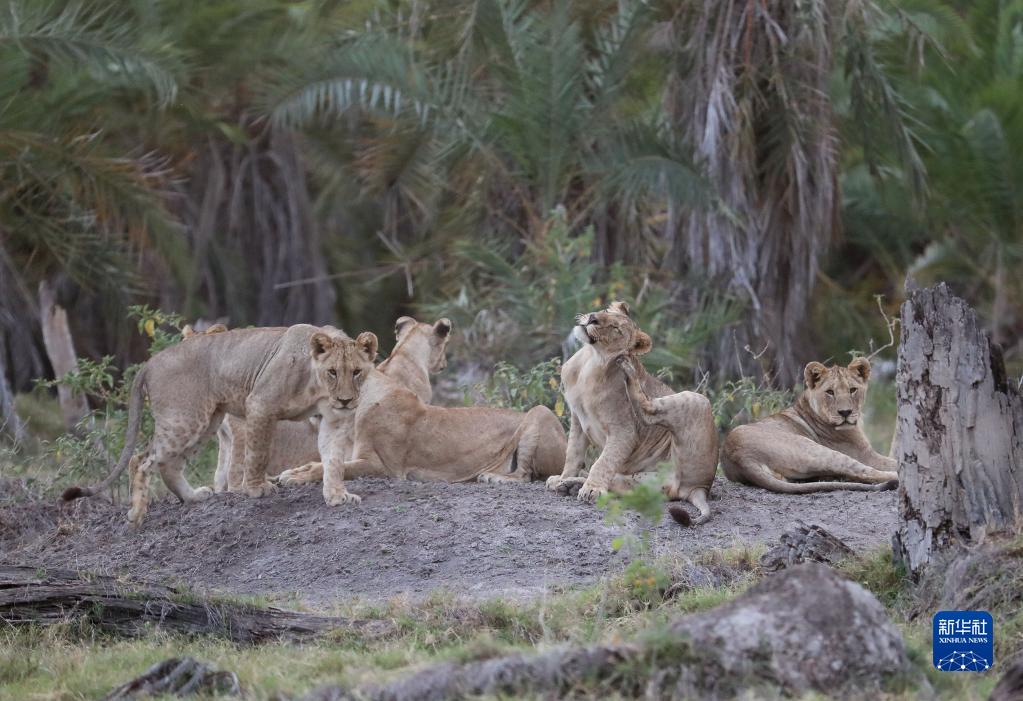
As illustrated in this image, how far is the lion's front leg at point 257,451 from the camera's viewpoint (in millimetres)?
8547

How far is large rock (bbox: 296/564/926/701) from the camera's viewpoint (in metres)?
4.85

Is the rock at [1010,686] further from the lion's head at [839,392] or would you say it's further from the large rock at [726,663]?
the lion's head at [839,392]

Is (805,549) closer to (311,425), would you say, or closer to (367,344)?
(367,344)

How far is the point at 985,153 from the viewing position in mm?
17906

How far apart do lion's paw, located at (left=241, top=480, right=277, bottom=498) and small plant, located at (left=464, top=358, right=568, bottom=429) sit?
229 centimetres

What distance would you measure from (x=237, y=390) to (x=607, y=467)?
205 cm

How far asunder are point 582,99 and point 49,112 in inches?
179

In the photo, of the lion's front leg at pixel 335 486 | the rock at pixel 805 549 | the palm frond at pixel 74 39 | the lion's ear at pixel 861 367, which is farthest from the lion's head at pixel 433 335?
the rock at pixel 805 549

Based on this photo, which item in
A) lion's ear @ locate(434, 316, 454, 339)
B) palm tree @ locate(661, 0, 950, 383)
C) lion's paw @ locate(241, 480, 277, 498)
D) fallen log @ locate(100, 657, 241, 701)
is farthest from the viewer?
palm tree @ locate(661, 0, 950, 383)

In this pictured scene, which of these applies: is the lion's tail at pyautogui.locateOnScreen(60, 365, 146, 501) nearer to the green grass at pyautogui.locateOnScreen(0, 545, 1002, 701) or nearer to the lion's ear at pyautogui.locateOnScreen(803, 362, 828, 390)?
the green grass at pyautogui.locateOnScreen(0, 545, 1002, 701)

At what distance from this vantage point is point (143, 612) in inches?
258

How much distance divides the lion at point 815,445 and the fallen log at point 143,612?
3.45 meters

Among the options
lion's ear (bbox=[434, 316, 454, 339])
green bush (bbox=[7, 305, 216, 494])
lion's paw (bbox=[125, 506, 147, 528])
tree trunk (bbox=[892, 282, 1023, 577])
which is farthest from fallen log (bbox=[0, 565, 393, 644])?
lion's ear (bbox=[434, 316, 454, 339])

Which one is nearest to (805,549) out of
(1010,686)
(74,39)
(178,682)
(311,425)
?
(1010,686)
